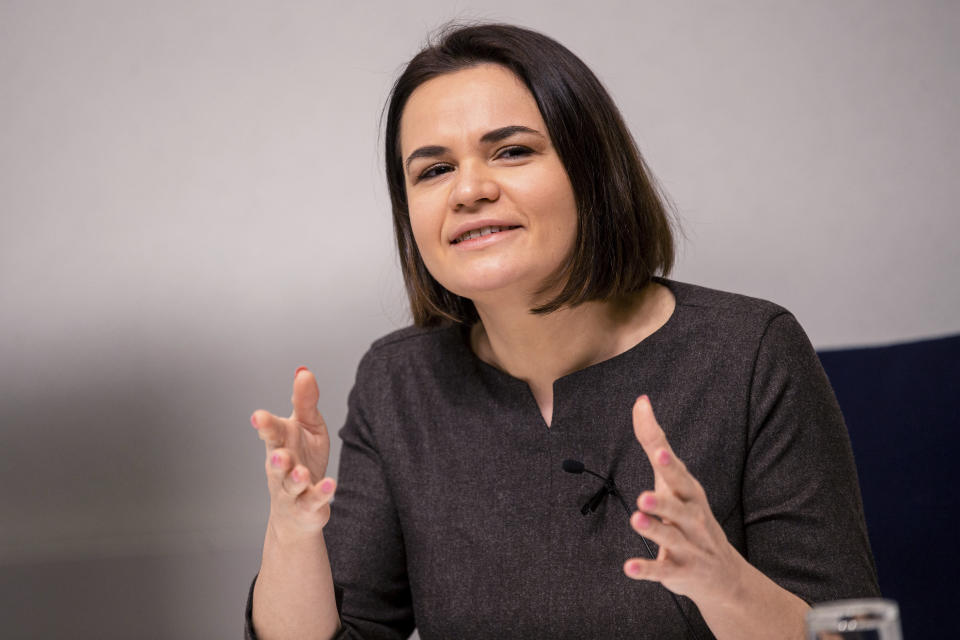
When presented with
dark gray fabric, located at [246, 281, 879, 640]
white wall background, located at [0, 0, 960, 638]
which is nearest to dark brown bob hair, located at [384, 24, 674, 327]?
dark gray fabric, located at [246, 281, 879, 640]

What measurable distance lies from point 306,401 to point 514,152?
1.46 feet

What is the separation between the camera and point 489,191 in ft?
3.97

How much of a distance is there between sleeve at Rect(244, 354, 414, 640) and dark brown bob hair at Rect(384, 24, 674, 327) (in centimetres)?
38

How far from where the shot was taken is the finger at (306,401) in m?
1.06

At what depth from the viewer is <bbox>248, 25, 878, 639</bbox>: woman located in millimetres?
1164

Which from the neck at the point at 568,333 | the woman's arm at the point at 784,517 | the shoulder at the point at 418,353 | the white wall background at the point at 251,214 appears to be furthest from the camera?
the white wall background at the point at 251,214

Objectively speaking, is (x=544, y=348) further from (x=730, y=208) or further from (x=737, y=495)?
(x=730, y=208)

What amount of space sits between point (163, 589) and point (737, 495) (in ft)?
3.90

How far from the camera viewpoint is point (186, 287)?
6.02ft

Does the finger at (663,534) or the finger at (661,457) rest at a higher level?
the finger at (661,457)

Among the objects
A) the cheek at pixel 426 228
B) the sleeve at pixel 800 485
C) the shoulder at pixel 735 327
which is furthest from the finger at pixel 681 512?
the cheek at pixel 426 228

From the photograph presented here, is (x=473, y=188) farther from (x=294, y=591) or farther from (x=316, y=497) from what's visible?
(x=294, y=591)

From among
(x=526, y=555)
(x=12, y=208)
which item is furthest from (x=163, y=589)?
(x=526, y=555)

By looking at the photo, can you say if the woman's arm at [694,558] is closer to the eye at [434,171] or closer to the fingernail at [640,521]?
the fingernail at [640,521]
